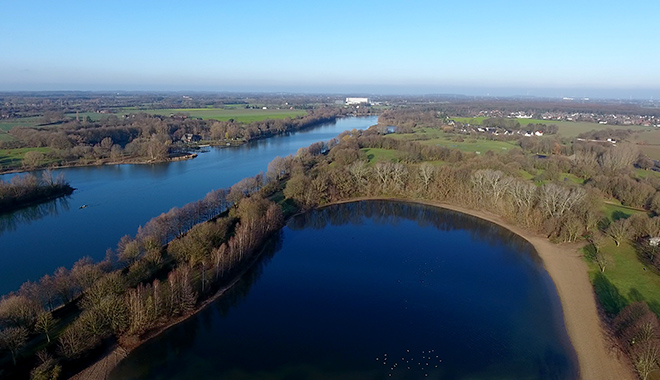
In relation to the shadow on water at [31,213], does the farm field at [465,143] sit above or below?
above

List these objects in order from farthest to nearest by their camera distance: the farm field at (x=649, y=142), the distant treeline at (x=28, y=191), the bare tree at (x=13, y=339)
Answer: the farm field at (x=649, y=142) < the distant treeline at (x=28, y=191) < the bare tree at (x=13, y=339)

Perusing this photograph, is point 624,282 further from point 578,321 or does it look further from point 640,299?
point 578,321

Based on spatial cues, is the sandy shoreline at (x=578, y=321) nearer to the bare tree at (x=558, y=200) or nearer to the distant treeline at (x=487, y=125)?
the bare tree at (x=558, y=200)

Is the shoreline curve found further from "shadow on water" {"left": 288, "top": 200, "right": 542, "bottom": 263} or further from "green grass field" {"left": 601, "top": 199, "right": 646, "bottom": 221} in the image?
"green grass field" {"left": 601, "top": 199, "right": 646, "bottom": 221}

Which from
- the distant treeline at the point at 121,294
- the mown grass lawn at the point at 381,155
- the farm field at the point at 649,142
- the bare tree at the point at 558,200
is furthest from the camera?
the farm field at the point at 649,142

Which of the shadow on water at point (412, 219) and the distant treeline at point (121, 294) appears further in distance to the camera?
the shadow on water at point (412, 219)

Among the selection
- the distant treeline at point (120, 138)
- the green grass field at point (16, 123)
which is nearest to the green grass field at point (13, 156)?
the distant treeline at point (120, 138)

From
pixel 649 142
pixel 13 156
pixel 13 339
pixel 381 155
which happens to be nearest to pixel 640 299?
pixel 13 339
